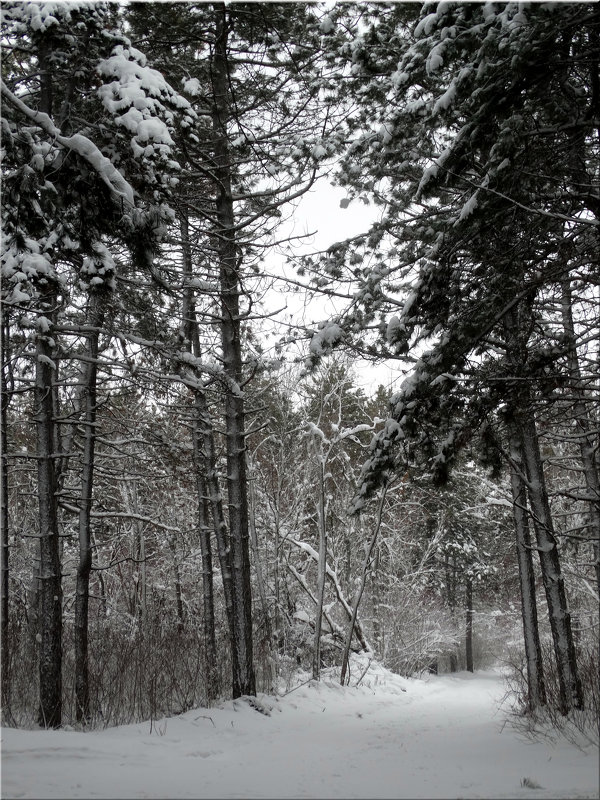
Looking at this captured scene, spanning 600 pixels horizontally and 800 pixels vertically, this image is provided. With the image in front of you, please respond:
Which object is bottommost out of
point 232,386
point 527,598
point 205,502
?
point 527,598

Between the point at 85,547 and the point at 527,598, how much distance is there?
6595 millimetres

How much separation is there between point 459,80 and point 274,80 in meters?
4.14

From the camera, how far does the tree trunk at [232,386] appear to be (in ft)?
24.4

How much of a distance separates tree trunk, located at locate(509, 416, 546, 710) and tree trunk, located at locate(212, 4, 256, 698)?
12.4ft

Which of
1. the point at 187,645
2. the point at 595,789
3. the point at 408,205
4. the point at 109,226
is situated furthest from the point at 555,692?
the point at 109,226

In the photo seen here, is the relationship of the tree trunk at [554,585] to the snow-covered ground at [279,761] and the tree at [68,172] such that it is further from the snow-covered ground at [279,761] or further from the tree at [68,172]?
the tree at [68,172]

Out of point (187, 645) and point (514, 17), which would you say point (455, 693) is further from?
point (514, 17)

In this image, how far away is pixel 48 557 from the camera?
627 centimetres

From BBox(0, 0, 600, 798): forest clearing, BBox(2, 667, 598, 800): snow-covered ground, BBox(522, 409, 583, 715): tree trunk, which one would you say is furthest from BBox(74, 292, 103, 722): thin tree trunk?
BBox(522, 409, 583, 715): tree trunk

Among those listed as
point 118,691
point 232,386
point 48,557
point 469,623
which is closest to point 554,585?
point 232,386

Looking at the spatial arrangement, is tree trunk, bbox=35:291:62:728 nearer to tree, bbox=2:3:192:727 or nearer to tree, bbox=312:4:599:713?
tree, bbox=2:3:192:727

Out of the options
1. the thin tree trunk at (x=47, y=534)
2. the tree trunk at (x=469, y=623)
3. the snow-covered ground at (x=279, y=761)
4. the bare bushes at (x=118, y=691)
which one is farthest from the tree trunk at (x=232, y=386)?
the tree trunk at (x=469, y=623)

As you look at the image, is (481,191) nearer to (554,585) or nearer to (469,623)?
(554,585)

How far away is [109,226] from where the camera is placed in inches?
215
